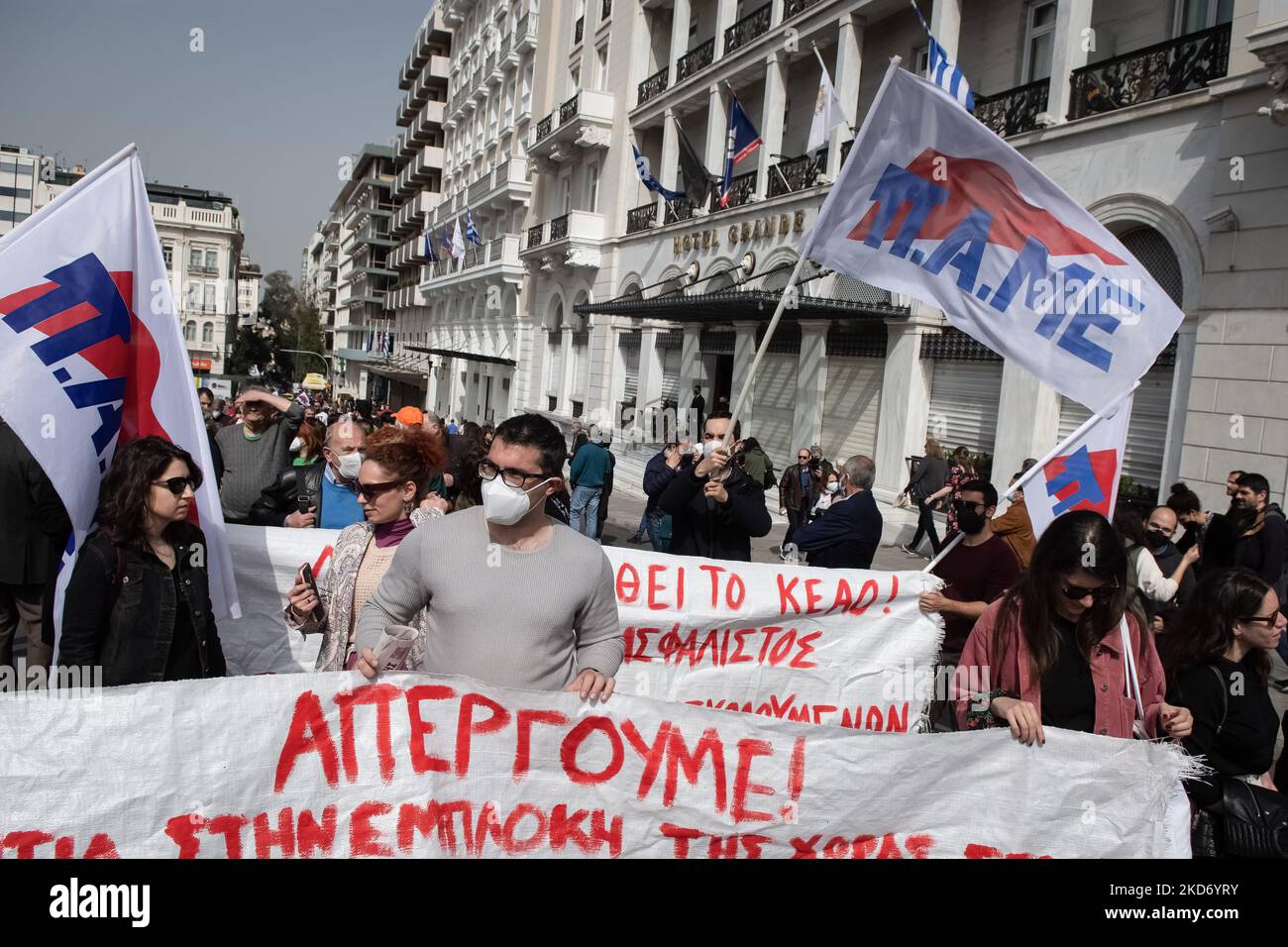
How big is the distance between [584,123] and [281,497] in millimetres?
24690

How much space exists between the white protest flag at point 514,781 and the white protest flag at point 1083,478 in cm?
175

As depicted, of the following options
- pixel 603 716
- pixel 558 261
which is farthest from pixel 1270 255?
pixel 558 261

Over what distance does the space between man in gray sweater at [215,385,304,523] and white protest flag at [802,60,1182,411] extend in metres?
3.46

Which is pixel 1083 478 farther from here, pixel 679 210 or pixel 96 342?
pixel 679 210

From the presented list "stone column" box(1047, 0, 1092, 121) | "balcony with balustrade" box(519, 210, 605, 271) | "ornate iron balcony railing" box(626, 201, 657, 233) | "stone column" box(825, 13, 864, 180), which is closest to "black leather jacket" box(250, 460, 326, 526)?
"stone column" box(1047, 0, 1092, 121)

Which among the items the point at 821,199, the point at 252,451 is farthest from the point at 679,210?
the point at 252,451

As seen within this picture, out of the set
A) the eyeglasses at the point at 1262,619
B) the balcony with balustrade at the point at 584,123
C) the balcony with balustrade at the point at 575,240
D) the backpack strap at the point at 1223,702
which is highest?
the balcony with balustrade at the point at 584,123

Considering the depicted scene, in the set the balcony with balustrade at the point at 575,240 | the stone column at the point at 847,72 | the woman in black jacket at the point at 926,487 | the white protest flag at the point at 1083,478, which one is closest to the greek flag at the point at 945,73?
the woman in black jacket at the point at 926,487

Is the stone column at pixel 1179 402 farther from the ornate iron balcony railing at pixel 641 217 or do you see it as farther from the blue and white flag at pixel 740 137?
the ornate iron balcony railing at pixel 641 217

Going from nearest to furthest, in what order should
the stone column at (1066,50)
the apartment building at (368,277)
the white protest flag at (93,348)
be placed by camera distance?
the white protest flag at (93,348) → the stone column at (1066,50) → the apartment building at (368,277)

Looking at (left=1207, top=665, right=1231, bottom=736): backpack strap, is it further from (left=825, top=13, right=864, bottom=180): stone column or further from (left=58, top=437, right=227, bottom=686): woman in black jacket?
(left=825, top=13, right=864, bottom=180): stone column

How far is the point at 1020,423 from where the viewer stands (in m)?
13.5

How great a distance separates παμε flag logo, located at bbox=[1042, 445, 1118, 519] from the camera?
4535mm

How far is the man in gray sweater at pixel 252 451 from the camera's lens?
580cm
